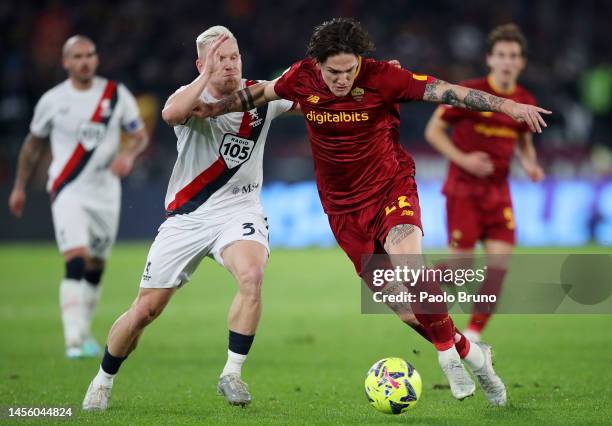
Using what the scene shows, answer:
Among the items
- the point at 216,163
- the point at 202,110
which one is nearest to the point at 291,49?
the point at 216,163

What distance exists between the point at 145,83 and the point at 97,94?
11.4 m

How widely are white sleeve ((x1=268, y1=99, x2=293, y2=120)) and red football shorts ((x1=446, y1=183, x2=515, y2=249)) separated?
3.05m

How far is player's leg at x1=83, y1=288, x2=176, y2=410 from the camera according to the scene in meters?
7.25

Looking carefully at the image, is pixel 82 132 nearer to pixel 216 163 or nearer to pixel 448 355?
pixel 216 163

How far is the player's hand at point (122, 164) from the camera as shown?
10.7 metres

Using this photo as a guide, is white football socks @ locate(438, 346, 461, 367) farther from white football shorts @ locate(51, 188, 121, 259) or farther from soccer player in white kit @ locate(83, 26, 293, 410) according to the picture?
white football shorts @ locate(51, 188, 121, 259)

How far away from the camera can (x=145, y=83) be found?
22172 mm

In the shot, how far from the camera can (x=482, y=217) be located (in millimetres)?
10180

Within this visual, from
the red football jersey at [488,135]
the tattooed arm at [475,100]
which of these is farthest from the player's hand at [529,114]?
the red football jersey at [488,135]

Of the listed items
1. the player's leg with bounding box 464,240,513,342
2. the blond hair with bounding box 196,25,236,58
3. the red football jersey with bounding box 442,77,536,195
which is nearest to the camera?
the blond hair with bounding box 196,25,236,58

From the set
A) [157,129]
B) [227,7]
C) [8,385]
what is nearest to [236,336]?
[8,385]

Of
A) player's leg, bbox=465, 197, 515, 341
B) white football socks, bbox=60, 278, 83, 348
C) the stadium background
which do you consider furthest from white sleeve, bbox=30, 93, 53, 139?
the stadium background

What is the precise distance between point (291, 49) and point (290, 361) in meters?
14.6

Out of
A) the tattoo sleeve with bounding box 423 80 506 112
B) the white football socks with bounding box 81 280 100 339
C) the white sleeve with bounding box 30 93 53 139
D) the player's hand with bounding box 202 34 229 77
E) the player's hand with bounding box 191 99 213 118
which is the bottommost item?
the white football socks with bounding box 81 280 100 339
